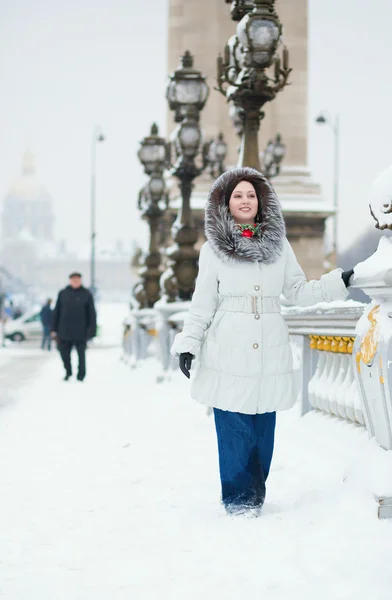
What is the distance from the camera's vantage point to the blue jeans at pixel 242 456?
5.18 m

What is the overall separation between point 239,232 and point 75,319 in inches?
436

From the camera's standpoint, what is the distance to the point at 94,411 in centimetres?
1112

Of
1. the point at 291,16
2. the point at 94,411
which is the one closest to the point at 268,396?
the point at 94,411

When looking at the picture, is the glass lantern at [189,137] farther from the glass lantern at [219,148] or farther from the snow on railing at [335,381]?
the snow on railing at [335,381]

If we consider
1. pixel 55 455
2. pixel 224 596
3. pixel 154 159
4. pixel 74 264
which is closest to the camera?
pixel 224 596

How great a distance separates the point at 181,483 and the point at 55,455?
Answer: 5.67ft

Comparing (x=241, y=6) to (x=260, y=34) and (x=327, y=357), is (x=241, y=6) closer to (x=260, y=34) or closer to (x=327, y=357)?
(x=260, y=34)

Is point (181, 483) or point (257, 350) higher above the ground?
point (257, 350)

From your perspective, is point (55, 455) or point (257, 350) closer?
point (257, 350)

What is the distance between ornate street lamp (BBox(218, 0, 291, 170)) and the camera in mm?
9969

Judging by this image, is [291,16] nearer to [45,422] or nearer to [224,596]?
[45,422]

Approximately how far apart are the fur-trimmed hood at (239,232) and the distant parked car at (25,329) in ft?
115

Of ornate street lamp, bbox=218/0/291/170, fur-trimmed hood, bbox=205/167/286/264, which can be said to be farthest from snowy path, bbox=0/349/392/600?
ornate street lamp, bbox=218/0/291/170

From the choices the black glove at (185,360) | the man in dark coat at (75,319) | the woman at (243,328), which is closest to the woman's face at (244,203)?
the woman at (243,328)
